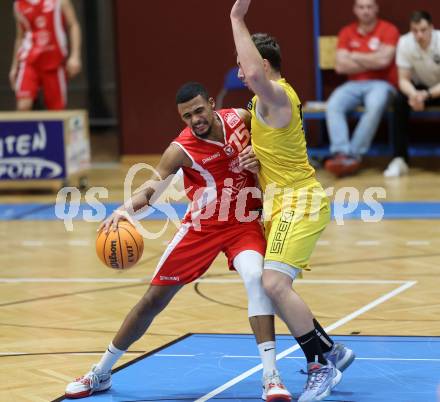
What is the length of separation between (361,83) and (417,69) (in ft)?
2.49

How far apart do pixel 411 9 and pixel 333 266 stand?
19.0 feet

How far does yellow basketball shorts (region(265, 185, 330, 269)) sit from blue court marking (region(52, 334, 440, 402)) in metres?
0.70

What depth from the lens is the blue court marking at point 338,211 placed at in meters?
11.0

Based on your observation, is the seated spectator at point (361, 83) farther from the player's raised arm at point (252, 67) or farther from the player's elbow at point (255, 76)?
the player's elbow at point (255, 76)

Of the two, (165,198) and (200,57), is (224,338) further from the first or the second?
(200,57)

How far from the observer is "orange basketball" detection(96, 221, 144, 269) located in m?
5.80

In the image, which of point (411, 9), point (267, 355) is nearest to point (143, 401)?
point (267, 355)

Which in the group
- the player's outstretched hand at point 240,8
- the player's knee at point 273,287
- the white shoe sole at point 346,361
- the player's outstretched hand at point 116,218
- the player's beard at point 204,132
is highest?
the player's outstretched hand at point 240,8

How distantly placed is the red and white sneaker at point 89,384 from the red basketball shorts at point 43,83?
300 inches

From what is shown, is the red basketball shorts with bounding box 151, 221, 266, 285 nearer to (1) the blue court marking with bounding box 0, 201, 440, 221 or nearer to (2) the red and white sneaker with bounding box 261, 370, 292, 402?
(2) the red and white sneaker with bounding box 261, 370, 292, 402

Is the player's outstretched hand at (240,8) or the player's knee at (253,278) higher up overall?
the player's outstretched hand at (240,8)

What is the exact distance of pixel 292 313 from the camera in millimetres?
5539

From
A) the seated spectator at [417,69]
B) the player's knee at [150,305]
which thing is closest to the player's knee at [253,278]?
the player's knee at [150,305]

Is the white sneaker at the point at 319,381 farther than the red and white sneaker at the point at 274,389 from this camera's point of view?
Yes
